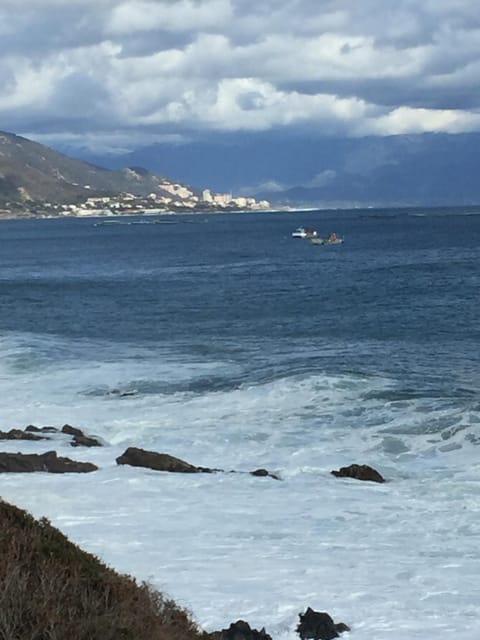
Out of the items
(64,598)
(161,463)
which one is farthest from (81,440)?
(64,598)

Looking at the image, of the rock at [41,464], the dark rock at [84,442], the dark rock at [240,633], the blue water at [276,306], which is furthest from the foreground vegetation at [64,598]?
the blue water at [276,306]

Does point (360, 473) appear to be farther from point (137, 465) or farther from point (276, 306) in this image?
point (276, 306)

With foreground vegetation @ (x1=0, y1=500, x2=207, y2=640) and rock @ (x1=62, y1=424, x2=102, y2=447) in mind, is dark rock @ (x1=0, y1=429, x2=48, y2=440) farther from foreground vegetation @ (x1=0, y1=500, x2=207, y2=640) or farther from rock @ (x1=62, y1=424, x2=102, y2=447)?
foreground vegetation @ (x1=0, y1=500, x2=207, y2=640)

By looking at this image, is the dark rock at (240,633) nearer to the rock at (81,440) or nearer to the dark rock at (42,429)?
the rock at (81,440)

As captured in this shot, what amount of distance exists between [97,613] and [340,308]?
4417cm

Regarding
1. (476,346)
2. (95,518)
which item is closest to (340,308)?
(476,346)

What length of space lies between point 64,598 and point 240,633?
2.86 meters

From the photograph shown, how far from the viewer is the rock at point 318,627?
420 inches

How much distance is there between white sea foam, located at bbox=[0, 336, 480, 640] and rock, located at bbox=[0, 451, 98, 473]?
1.40 feet

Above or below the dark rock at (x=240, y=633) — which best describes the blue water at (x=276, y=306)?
above

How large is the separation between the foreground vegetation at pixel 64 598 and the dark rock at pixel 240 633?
36 centimetres

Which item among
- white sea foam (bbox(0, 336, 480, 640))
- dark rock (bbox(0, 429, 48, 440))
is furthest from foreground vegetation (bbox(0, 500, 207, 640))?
dark rock (bbox(0, 429, 48, 440))

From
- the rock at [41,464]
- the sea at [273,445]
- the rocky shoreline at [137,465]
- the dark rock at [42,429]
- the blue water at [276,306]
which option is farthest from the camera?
the blue water at [276,306]

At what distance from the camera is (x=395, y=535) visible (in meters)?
14.7
